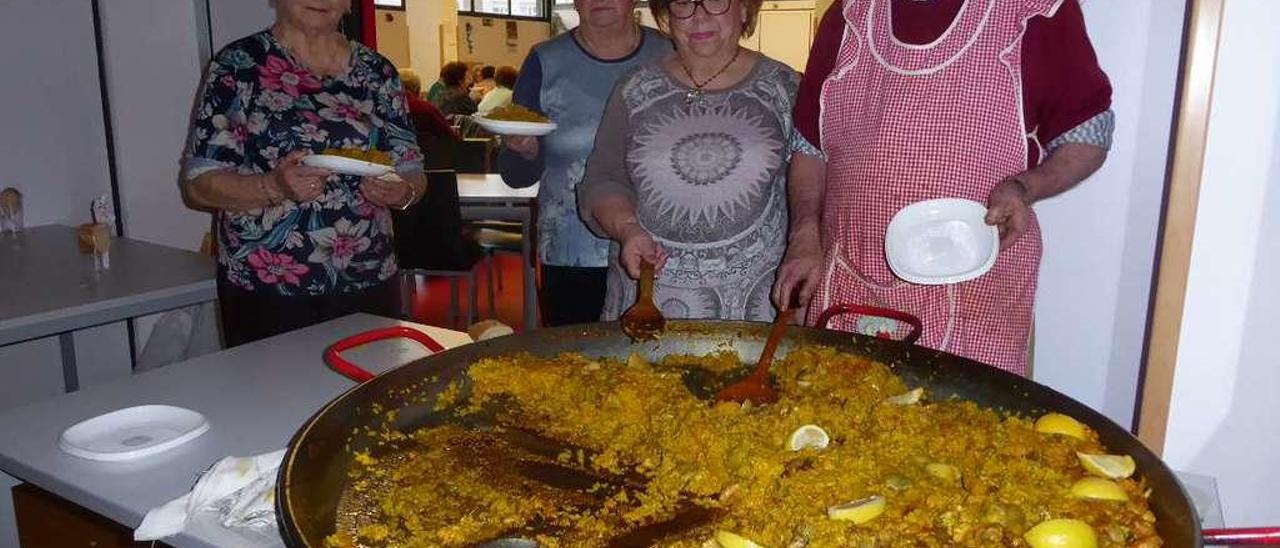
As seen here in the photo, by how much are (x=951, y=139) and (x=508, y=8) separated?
11.4 m

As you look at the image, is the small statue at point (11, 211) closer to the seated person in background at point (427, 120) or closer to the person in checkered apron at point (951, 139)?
the seated person in background at point (427, 120)

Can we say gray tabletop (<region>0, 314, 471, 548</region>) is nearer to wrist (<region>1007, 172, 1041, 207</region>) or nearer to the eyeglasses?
the eyeglasses

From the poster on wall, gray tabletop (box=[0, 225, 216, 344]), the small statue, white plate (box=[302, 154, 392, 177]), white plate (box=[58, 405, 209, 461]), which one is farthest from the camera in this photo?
the poster on wall

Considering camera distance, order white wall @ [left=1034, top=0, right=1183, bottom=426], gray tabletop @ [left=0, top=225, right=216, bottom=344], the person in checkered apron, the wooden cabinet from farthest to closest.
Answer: the wooden cabinet
gray tabletop @ [left=0, top=225, right=216, bottom=344]
white wall @ [left=1034, top=0, right=1183, bottom=426]
the person in checkered apron

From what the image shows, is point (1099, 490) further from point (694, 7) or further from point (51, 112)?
point (51, 112)

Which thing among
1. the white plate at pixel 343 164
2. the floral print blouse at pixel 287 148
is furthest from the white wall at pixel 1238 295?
the floral print blouse at pixel 287 148

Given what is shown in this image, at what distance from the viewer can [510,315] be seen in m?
6.07

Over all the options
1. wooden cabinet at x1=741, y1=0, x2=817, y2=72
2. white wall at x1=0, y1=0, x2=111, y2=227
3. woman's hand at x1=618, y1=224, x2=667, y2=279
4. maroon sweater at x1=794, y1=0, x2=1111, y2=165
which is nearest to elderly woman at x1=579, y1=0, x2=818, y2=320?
woman's hand at x1=618, y1=224, x2=667, y2=279

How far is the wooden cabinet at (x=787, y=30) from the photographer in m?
11.6

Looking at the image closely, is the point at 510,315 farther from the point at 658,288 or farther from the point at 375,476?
the point at 375,476

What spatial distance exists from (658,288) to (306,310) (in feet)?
3.20

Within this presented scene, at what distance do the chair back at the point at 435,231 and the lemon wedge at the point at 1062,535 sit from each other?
379 centimetres

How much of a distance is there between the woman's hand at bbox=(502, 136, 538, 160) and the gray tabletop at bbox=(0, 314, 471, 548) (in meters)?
0.63

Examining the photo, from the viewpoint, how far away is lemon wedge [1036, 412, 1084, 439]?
1317mm
